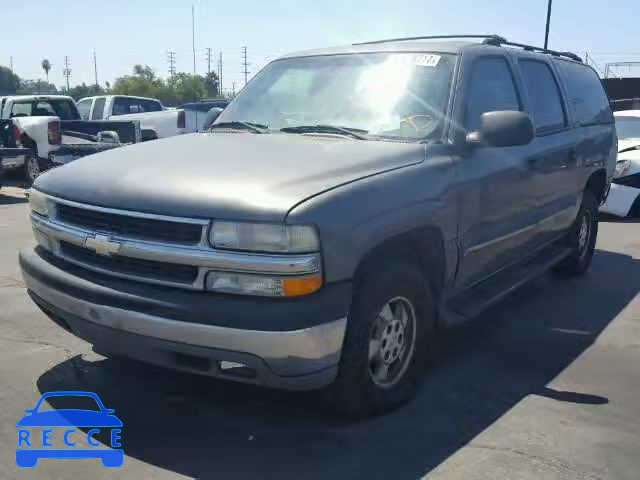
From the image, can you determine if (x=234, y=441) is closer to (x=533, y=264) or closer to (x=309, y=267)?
(x=309, y=267)

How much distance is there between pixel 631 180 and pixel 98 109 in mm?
13847

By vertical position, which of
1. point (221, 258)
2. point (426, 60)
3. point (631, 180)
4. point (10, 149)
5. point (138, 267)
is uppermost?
point (426, 60)

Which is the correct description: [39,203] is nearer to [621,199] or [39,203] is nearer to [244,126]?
[244,126]

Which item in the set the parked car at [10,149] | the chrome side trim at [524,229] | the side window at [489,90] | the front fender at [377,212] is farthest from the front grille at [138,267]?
the parked car at [10,149]

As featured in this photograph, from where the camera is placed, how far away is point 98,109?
59.9ft

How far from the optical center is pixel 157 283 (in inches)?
120

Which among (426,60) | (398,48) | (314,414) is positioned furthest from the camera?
(398,48)

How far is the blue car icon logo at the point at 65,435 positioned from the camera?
3070 millimetres

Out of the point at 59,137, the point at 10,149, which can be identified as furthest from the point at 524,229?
the point at 10,149

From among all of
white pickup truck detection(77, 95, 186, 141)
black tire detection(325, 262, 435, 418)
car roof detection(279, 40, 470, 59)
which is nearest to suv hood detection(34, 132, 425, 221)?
black tire detection(325, 262, 435, 418)

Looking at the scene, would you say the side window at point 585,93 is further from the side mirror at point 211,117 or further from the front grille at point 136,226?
the front grille at point 136,226

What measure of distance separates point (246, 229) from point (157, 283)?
521 millimetres

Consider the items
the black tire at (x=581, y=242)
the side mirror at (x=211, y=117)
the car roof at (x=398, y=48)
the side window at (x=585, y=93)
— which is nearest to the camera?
the car roof at (x=398, y=48)

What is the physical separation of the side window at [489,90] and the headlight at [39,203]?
2411mm
